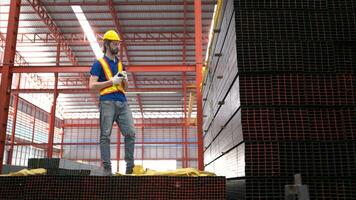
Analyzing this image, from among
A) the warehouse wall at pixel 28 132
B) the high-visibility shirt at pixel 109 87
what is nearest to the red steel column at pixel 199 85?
the high-visibility shirt at pixel 109 87

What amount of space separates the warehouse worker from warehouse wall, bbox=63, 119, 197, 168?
90.1 ft

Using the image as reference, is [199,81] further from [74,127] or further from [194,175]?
[74,127]

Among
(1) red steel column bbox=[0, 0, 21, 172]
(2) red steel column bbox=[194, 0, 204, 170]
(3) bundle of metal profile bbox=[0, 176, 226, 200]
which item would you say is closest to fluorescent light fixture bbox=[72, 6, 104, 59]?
(1) red steel column bbox=[0, 0, 21, 172]

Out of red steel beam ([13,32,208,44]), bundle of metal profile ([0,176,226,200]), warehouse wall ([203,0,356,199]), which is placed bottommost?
bundle of metal profile ([0,176,226,200])

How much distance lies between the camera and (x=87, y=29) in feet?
70.7

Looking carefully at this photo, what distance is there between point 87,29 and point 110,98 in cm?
1788

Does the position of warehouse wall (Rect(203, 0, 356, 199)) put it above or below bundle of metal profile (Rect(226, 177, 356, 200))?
above

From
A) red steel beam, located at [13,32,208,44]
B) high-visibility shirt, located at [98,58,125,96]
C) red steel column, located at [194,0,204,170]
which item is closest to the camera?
high-visibility shirt, located at [98,58,125,96]

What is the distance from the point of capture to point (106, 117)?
15.3ft

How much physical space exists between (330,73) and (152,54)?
2037cm

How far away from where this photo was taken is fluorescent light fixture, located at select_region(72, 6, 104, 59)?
19906mm

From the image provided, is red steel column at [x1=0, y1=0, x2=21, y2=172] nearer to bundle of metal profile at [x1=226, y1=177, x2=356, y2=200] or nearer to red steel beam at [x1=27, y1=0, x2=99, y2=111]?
bundle of metal profile at [x1=226, y1=177, x2=356, y2=200]

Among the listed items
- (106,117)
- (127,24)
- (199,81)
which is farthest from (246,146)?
(127,24)

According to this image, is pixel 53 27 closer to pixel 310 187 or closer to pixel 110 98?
pixel 110 98
